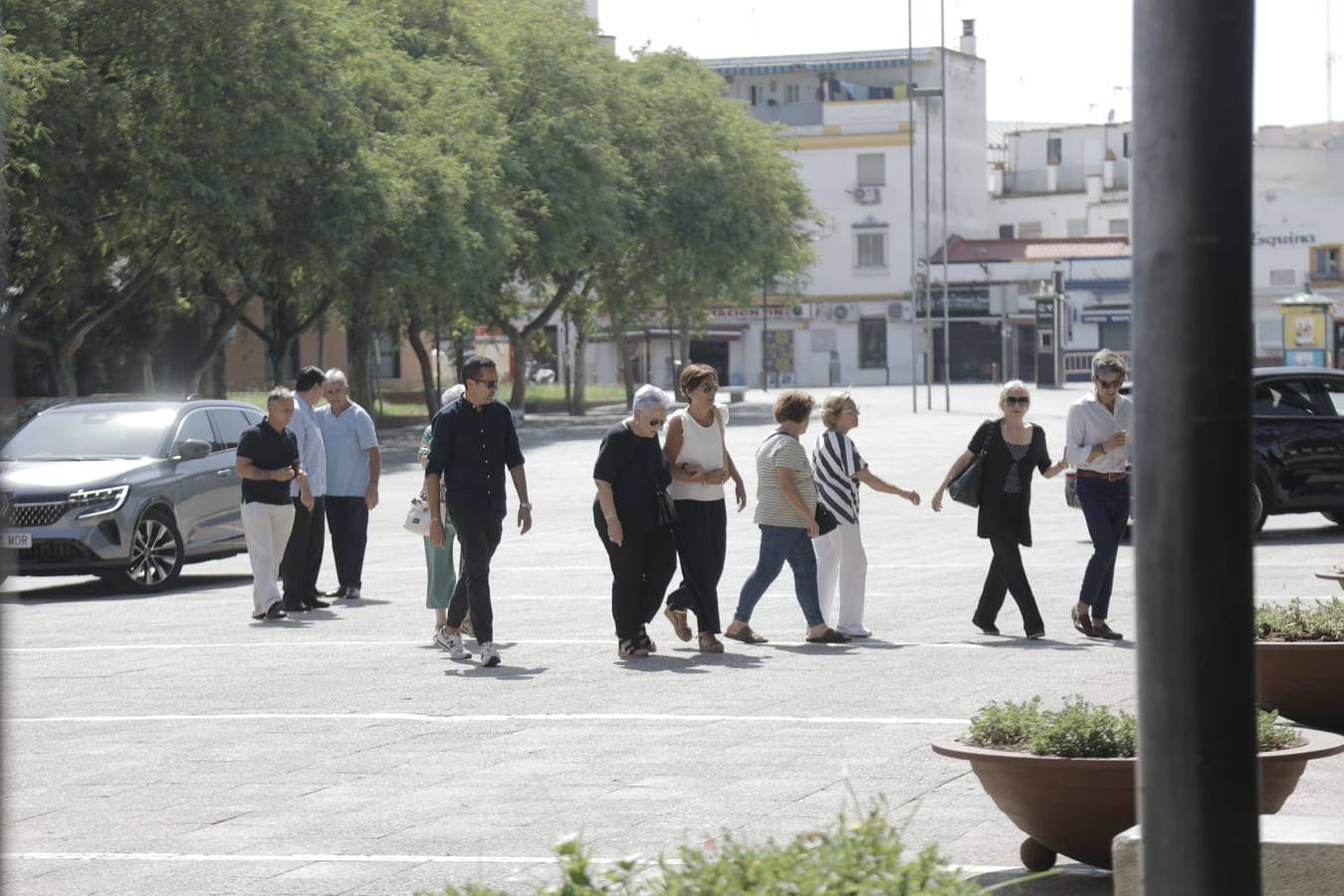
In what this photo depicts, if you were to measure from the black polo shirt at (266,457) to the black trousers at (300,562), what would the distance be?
1.39 ft

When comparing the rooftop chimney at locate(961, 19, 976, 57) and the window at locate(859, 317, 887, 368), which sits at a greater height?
the rooftop chimney at locate(961, 19, 976, 57)

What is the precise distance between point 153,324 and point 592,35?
56.2ft

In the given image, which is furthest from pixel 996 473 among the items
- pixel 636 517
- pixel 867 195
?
pixel 867 195

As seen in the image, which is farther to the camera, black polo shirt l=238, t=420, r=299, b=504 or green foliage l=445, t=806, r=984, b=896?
black polo shirt l=238, t=420, r=299, b=504

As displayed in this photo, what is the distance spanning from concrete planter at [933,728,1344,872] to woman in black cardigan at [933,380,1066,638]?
22.3 feet

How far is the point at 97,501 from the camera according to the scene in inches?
690

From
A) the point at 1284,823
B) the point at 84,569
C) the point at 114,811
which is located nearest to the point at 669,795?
the point at 114,811

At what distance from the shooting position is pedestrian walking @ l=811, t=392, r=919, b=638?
1316 cm

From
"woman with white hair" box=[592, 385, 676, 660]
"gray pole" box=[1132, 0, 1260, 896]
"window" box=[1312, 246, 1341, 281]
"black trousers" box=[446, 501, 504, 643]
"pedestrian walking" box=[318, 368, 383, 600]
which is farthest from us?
"window" box=[1312, 246, 1341, 281]

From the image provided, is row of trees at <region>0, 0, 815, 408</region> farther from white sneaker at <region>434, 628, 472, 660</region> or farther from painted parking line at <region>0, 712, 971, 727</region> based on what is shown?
painted parking line at <region>0, 712, 971, 727</region>

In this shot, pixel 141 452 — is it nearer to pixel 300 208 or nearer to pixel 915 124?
pixel 300 208

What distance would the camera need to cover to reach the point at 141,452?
18.3 m

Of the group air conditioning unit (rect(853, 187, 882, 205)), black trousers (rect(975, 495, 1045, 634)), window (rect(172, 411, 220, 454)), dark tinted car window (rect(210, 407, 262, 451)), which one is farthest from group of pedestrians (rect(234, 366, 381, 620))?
air conditioning unit (rect(853, 187, 882, 205))

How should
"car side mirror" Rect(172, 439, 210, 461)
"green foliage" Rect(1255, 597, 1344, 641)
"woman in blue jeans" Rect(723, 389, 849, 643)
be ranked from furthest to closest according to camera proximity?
1. "car side mirror" Rect(172, 439, 210, 461)
2. "woman in blue jeans" Rect(723, 389, 849, 643)
3. "green foliage" Rect(1255, 597, 1344, 641)
